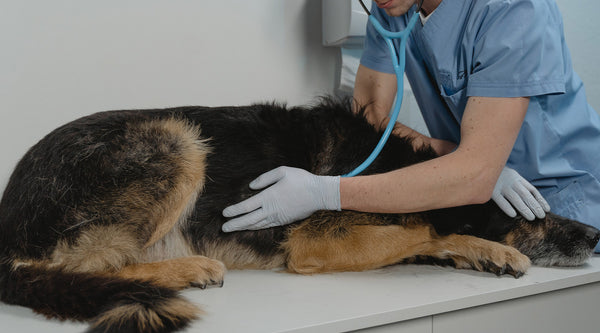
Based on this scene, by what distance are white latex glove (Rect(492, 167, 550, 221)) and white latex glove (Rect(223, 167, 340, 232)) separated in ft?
1.64

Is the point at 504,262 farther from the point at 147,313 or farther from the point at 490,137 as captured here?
the point at 147,313

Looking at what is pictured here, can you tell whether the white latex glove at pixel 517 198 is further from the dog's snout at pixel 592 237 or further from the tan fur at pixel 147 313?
the tan fur at pixel 147 313

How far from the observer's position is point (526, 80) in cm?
126

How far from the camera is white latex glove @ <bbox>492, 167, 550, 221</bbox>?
1355 mm

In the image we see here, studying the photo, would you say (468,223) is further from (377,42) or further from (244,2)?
(244,2)

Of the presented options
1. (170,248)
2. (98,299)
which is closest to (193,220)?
(170,248)

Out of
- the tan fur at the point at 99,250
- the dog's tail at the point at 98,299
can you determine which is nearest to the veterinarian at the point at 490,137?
the tan fur at the point at 99,250

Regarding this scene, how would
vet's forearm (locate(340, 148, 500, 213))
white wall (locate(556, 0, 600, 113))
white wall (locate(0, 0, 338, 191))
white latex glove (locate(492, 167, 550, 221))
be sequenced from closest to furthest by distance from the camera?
1. vet's forearm (locate(340, 148, 500, 213))
2. white latex glove (locate(492, 167, 550, 221))
3. white wall (locate(0, 0, 338, 191))
4. white wall (locate(556, 0, 600, 113))

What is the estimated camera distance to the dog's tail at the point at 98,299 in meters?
0.88

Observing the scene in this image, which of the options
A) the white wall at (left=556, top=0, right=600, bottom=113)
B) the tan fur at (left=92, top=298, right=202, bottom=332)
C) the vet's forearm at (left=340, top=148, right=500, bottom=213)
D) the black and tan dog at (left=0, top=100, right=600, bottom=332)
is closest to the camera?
the tan fur at (left=92, top=298, right=202, bottom=332)

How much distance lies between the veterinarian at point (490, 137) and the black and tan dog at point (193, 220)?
0.07 m

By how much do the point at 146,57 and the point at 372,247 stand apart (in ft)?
3.81

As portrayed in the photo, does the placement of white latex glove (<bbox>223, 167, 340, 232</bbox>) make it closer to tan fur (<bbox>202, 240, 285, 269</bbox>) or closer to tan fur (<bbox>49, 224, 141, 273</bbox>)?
tan fur (<bbox>202, 240, 285, 269</bbox>)

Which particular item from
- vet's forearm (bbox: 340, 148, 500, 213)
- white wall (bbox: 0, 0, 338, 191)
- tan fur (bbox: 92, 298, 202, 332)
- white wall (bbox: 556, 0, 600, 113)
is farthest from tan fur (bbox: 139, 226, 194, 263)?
white wall (bbox: 556, 0, 600, 113)
